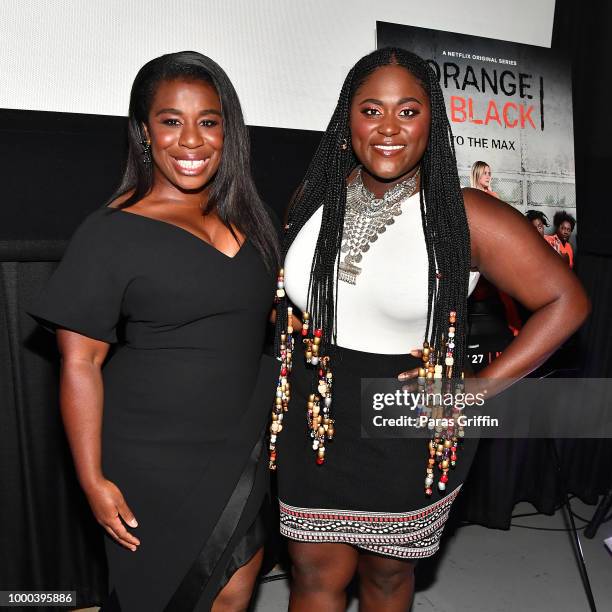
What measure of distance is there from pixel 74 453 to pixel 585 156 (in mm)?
2719

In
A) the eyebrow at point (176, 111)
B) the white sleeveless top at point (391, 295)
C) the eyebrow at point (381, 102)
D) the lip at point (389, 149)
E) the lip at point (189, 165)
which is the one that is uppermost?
the eyebrow at point (381, 102)

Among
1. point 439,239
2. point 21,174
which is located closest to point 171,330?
point 439,239

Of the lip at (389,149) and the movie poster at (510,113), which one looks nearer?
the lip at (389,149)

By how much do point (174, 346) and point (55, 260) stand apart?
0.79 metres

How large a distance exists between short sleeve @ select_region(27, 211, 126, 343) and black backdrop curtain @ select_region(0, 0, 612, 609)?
2.25ft

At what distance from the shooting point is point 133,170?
1450 mm

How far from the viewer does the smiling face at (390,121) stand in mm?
1413

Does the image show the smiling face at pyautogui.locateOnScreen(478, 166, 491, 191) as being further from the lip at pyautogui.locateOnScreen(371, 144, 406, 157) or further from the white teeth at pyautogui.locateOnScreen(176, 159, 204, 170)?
the white teeth at pyautogui.locateOnScreen(176, 159, 204, 170)

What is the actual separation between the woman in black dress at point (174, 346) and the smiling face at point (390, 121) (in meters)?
0.27

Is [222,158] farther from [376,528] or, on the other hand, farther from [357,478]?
[376,528]

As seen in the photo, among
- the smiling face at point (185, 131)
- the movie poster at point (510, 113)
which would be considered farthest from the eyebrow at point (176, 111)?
the movie poster at point (510, 113)

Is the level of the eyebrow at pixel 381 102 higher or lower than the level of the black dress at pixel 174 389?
higher

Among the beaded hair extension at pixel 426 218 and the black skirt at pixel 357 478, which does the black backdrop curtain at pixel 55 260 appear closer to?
the beaded hair extension at pixel 426 218

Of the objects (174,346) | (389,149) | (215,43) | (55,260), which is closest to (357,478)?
Answer: (174,346)
